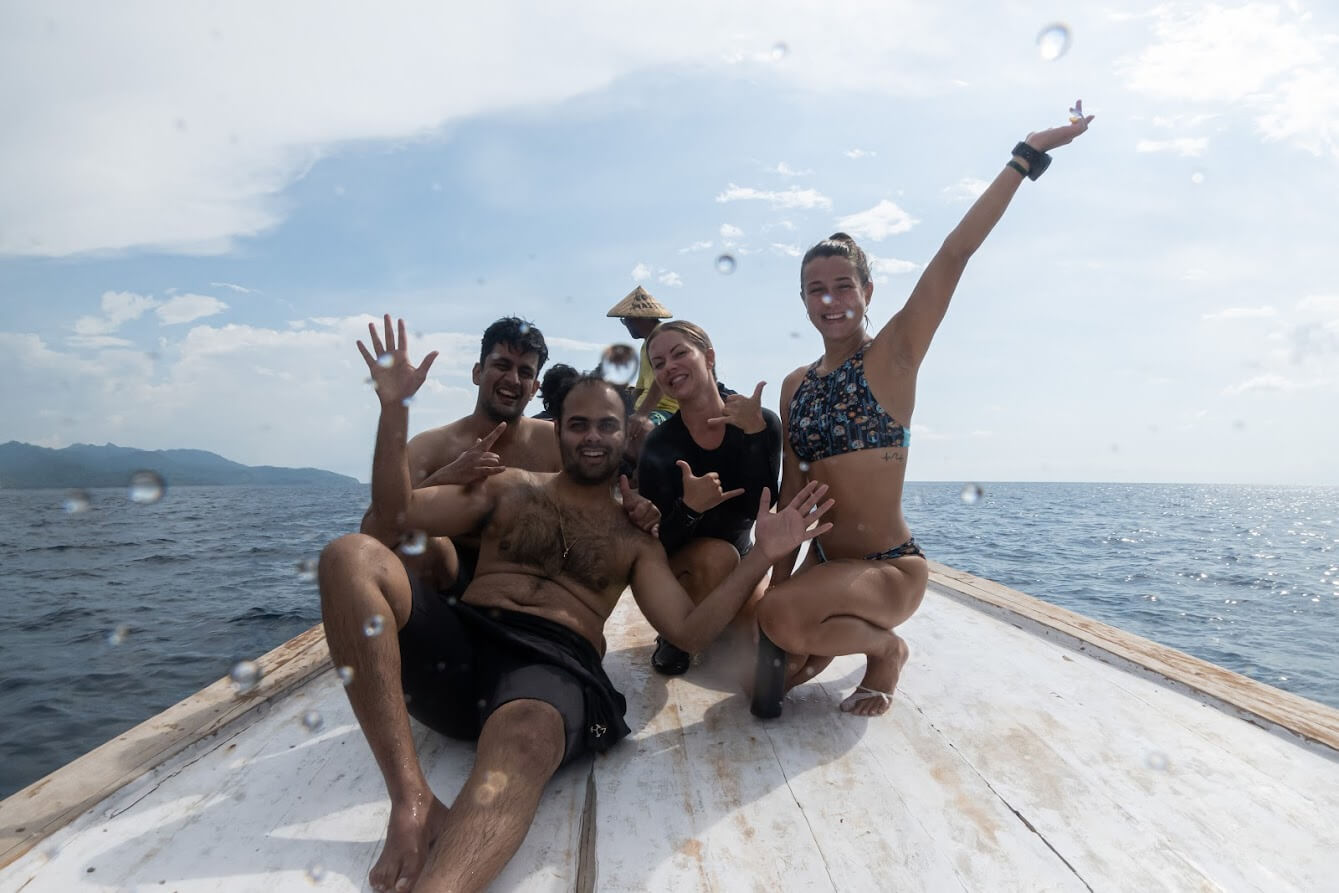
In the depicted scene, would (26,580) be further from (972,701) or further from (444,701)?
(972,701)

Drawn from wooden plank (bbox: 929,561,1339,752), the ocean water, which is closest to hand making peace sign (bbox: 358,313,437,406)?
wooden plank (bbox: 929,561,1339,752)

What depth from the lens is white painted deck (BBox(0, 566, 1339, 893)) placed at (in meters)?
1.85

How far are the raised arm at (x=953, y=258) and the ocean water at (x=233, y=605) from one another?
6.10 m

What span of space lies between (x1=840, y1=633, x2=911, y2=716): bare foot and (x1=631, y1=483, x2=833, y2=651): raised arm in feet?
2.39

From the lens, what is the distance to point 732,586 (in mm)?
2553

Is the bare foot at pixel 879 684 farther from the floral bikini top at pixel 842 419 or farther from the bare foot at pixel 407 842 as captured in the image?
the bare foot at pixel 407 842

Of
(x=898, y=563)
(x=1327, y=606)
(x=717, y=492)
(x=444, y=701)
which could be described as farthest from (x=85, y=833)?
(x=1327, y=606)

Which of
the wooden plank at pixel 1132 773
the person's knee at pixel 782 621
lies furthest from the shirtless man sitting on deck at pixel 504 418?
the wooden plank at pixel 1132 773

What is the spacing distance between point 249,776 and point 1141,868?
269 centimetres

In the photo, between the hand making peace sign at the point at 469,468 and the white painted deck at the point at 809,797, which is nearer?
the white painted deck at the point at 809,797

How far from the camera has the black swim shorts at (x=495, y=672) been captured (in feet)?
7.68

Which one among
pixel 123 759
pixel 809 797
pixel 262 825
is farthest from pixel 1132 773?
pixel 123 759

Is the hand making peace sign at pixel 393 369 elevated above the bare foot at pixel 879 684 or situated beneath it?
elevated above

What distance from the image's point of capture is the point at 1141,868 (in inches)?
72.9
